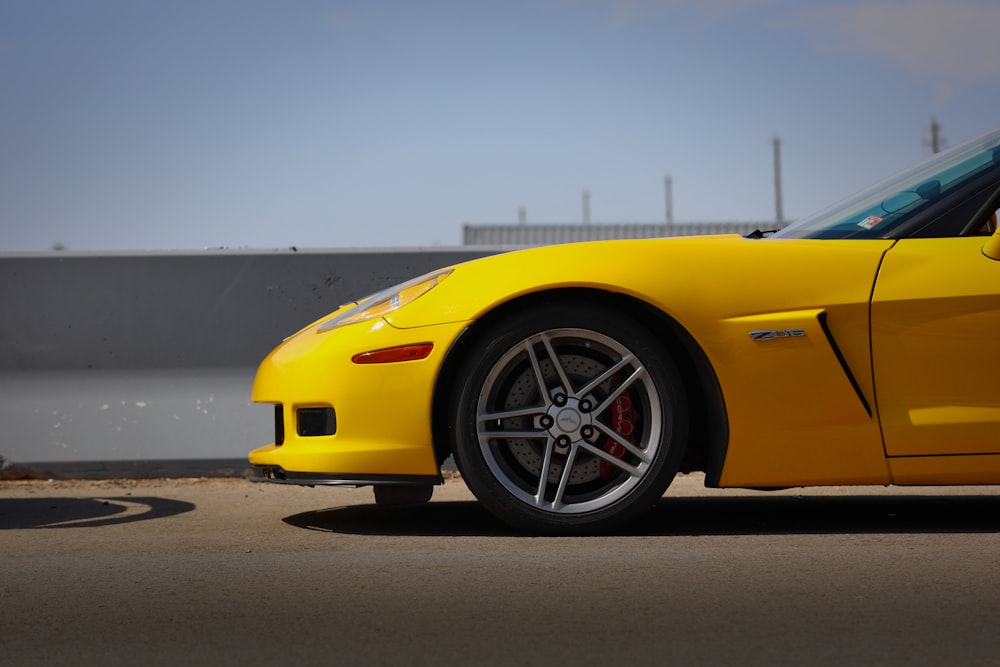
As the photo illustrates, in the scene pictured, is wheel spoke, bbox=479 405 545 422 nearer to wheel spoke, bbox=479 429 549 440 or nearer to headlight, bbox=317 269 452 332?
wheel spoke, bbox=479 429 549 440

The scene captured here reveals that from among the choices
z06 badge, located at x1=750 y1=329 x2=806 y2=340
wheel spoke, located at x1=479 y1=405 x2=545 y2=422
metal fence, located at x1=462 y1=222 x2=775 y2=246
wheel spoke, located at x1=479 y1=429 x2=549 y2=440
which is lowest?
wheel spoke, located at x1=479 y1=429 x2=549 y2=440

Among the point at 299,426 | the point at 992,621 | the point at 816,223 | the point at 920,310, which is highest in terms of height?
the point at 816,223

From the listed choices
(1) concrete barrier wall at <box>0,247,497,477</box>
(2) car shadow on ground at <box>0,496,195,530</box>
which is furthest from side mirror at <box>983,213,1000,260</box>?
(2) car shadow on ground at <box>0,496,195,530</box>

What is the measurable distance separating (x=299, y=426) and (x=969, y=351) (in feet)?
7.58

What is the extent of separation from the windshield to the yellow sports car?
16 millimetres

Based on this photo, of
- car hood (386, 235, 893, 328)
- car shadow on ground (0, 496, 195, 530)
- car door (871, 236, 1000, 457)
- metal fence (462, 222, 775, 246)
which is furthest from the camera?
metal fence (462, 222, 775, 246)

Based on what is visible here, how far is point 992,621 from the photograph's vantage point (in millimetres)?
2914

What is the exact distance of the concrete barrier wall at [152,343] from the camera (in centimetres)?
659

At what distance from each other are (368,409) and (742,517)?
5.10 ft

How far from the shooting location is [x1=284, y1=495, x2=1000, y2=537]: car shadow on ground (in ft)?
14.5

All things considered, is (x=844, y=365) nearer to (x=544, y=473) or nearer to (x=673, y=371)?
(x=673, y=371)

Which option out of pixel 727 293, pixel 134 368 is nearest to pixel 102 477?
pixel 134 368

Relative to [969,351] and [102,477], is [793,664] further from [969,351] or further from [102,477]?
[102,477]

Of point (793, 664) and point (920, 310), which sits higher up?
point (920, 310)
